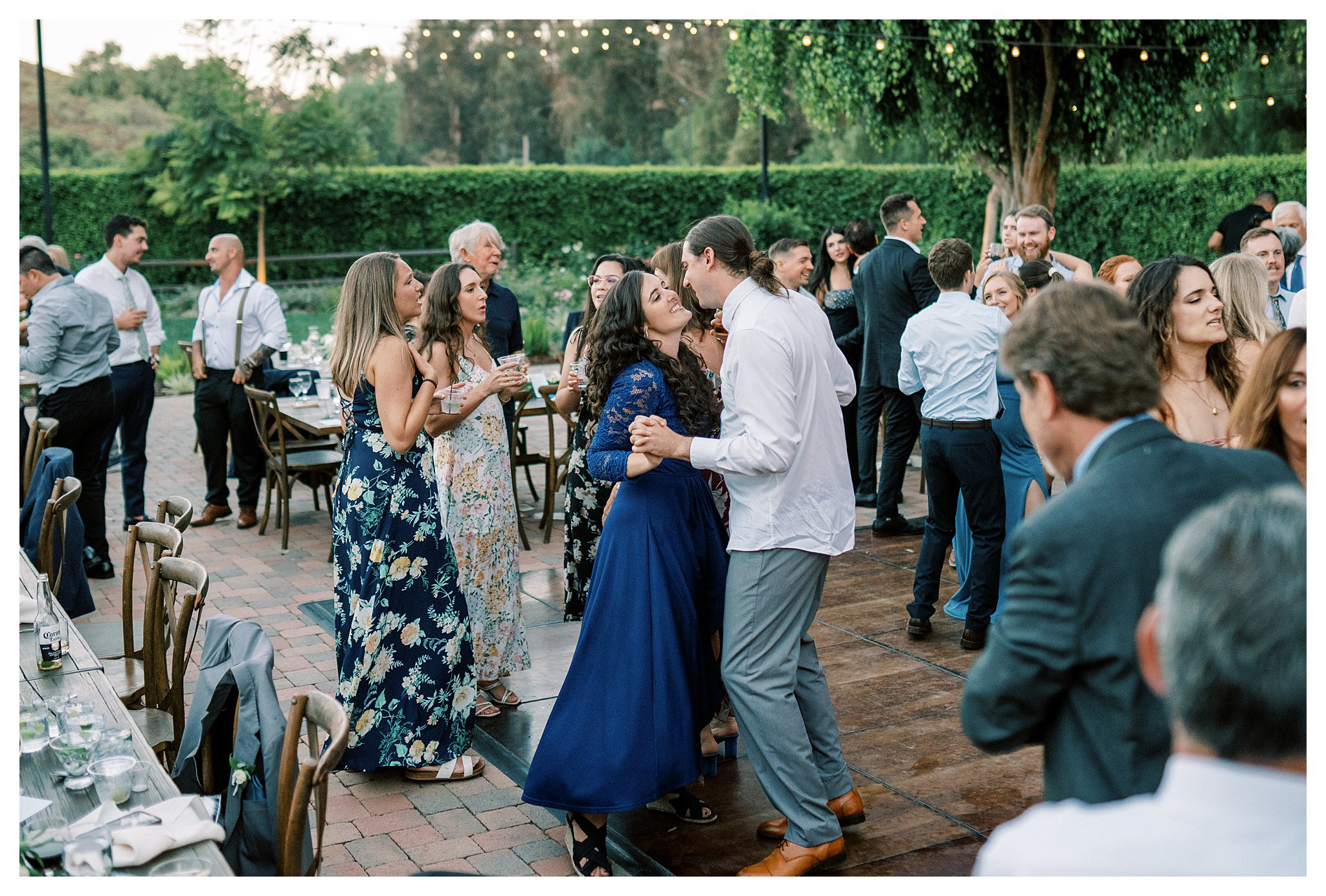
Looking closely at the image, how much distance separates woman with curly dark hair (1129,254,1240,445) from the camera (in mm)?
3525

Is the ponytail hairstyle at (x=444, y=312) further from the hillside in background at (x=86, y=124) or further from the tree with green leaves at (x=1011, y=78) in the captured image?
the hillside in background at (x=86, y=124)

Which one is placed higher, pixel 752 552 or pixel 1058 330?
pixel 1058 330

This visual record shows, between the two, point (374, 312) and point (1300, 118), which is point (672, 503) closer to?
point (374, 312)

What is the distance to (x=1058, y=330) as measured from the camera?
177 cm

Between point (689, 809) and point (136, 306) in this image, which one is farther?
point (136, 306)

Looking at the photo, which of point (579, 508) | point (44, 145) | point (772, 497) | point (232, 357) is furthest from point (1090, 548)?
point (44, 145)

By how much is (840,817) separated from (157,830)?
6.73 ft

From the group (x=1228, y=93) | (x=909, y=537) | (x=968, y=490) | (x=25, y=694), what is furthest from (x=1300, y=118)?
(x=25, y=694)

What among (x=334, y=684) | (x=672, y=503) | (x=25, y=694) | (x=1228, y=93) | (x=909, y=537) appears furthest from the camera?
(x=1228, y=93)

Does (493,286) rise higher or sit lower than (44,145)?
lower

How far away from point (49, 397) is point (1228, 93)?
1311cm

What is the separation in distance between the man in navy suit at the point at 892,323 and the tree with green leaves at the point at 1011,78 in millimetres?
6092

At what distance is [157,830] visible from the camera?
2.14m

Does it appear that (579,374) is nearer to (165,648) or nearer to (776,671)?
(165,648)
